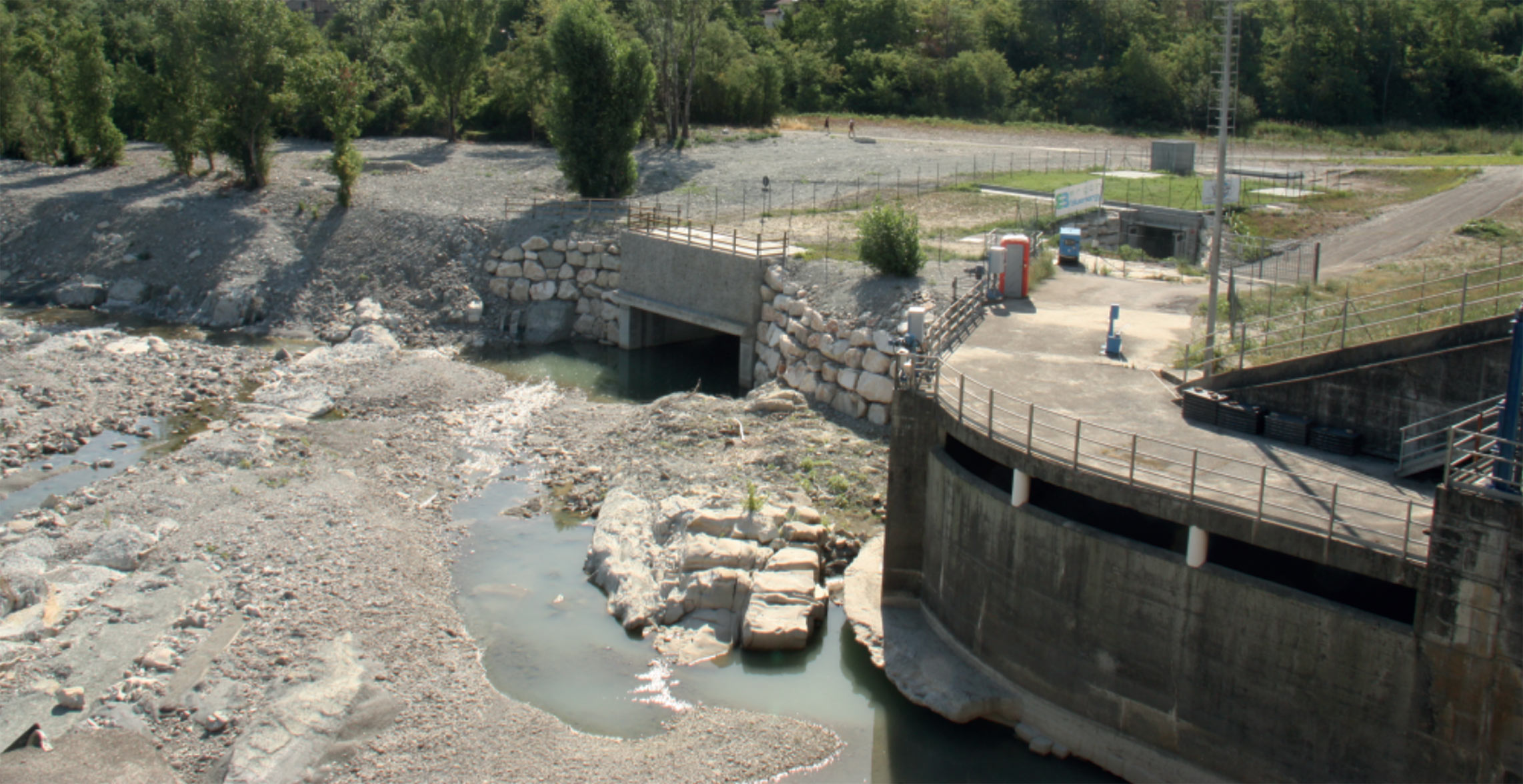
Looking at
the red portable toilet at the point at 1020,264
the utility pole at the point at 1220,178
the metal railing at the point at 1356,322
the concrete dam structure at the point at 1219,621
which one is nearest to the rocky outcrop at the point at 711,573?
the concrete dam structure at the point at 1219,621

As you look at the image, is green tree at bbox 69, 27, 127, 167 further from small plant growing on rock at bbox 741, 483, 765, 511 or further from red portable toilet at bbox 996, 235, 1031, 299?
red portable toilet at bbox 996, 235, 1031, 299

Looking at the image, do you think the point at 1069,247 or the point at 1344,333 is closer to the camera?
the point at 1344,333

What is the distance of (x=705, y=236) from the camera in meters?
39.3

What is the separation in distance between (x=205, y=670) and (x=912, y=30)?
245 ft

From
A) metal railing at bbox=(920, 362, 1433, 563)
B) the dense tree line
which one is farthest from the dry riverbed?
the dense tree line

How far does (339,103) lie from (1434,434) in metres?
41.3

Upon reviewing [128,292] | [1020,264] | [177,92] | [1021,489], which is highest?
[177,92]

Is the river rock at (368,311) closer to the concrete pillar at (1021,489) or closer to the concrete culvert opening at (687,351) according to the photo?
the concrete culvert opening at (687,351)

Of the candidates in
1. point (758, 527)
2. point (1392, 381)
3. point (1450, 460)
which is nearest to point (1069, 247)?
point (758, 527)

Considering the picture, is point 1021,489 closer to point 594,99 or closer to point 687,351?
point 687,351

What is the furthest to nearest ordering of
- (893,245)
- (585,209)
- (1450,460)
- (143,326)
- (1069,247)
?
(585,209) < (143,326) < (893,245) < (1069,247) < (1450,460)

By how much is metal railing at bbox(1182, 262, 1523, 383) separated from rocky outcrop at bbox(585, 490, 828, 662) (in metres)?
7.83

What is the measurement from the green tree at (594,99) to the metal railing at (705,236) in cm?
340

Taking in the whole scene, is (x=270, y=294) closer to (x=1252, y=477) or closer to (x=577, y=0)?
(x=577, y=0)
